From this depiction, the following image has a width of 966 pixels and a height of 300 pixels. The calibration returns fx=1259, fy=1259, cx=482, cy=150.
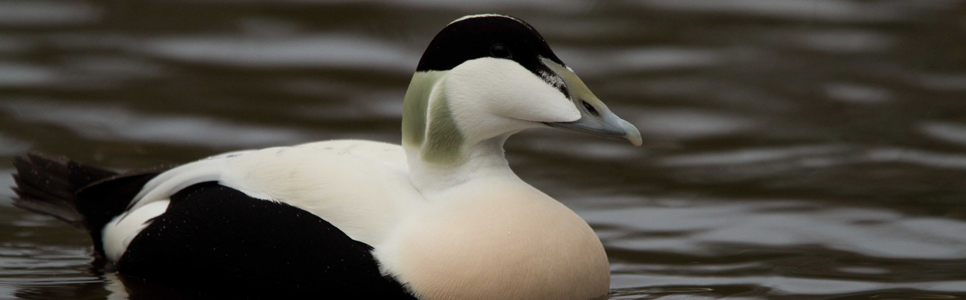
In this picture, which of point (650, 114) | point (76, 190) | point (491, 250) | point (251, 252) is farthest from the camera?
point (650, 114)

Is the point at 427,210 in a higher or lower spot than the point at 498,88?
lower

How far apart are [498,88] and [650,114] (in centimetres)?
344

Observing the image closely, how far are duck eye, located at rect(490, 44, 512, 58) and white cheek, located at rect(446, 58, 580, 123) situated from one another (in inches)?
0.9

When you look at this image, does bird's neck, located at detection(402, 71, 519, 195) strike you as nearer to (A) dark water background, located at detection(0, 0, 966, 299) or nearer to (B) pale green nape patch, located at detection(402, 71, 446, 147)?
(B) pale green nape patch, located at detection(402, 71, 446, 147)

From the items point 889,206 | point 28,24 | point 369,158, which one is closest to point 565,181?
point 889,206

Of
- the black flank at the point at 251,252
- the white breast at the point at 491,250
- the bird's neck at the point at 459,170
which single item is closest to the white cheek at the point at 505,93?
the bird's neck at the point at 459,170

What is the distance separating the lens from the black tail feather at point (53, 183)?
4574 millimetres

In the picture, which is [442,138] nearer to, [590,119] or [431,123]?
[431,123]

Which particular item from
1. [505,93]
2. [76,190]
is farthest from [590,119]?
[76,190]

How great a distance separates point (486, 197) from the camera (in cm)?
389

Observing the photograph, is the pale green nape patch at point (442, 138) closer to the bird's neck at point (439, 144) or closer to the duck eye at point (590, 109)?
the bird's neck at point (439, 144)

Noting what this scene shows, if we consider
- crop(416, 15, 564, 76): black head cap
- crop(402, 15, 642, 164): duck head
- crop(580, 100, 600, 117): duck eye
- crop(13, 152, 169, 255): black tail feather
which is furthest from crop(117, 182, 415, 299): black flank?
crop(580, 100, 600, 117): duck eye

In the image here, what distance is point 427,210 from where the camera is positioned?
385cm

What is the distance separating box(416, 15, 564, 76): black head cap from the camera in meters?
3.77
